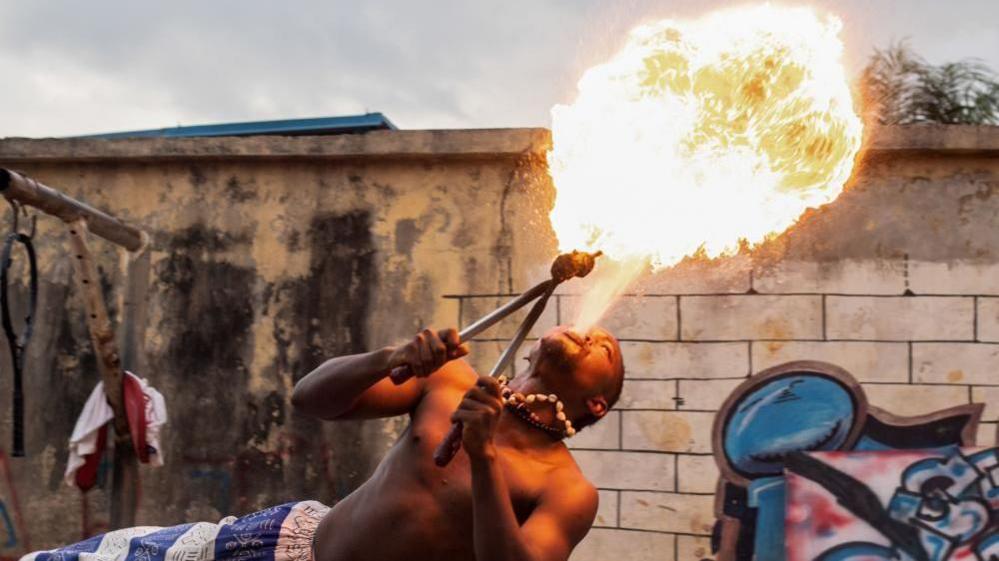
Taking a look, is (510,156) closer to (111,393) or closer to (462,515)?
(111,393)

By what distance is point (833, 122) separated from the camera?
165 inches

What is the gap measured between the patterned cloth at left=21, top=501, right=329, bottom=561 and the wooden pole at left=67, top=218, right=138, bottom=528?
7.76 feet

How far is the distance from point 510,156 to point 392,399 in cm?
314

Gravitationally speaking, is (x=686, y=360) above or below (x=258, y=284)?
below

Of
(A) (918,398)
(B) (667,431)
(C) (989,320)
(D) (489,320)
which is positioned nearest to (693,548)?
(B) (667,431)

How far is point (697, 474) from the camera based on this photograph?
638 cm

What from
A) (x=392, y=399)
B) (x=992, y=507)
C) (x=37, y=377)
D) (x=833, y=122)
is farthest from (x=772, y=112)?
(x=37, y=377)

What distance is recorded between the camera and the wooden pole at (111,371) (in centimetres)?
593

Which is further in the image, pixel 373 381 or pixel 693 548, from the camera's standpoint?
pixel 693 548

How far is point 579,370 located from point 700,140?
33.2 inches

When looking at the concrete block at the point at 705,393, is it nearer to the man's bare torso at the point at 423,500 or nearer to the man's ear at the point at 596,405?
the man's ear at the point at 596,405

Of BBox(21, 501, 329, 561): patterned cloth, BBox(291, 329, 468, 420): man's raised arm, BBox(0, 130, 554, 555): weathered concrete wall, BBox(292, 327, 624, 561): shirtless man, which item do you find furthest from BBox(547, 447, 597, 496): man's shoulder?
BBox(0, 130, 554, 555): weathered concrete wall

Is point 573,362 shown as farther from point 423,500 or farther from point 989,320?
point 989,320

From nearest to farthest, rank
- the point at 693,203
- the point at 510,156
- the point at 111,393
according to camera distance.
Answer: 1. the point at 693,203
2. the point at 111,393
3. the point at 510,156
